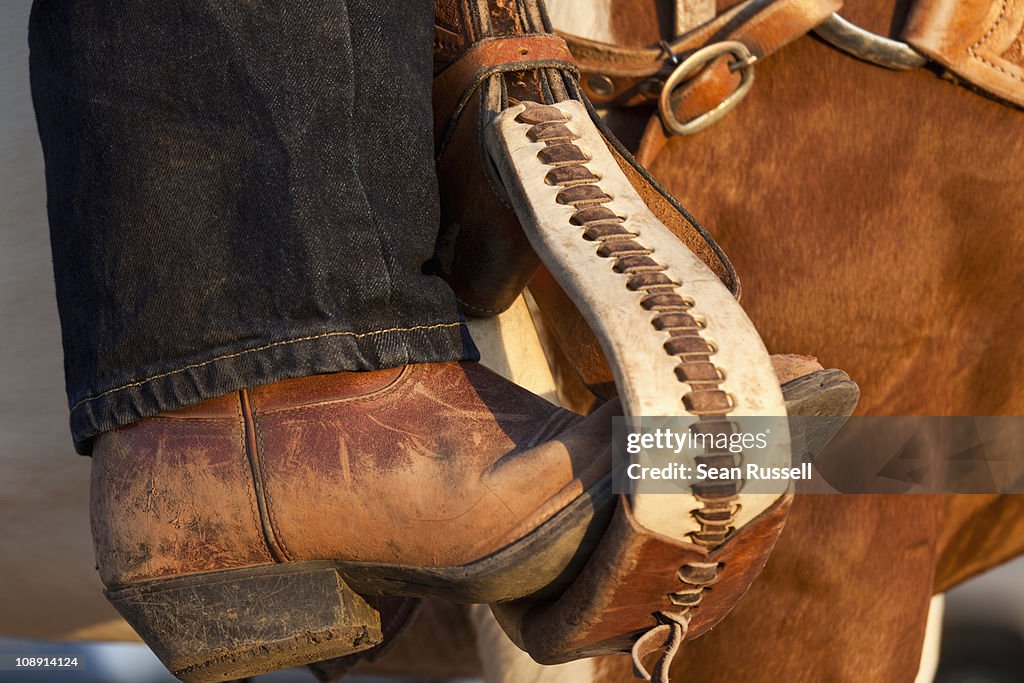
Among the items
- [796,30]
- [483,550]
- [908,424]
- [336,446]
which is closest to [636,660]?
[483,550]

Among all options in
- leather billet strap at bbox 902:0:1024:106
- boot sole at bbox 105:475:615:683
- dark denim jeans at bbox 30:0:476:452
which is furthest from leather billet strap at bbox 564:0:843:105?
boot sole at bbox 105:475:615:683

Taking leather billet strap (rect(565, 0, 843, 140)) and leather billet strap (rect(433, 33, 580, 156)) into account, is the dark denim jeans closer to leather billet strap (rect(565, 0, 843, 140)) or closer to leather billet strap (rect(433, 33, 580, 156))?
leather billet strap (rect(433, 33, 580, 156))

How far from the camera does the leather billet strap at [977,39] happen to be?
1229 millimetres

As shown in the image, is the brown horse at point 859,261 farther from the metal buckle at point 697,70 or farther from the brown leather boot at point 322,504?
the brown leather boot at point 322,504

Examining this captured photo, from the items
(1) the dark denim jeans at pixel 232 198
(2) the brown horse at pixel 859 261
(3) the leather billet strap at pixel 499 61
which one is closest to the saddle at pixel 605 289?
(3) the leather billet strap at pixel 499 61

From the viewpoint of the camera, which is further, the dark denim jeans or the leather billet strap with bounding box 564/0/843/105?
the leather billet strap with bounding box 564/0/843/105

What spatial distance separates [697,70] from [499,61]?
0.30 meters

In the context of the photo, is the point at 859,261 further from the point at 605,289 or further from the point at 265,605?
the point at 265,605

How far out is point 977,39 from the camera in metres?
1.24

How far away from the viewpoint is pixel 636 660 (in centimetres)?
93

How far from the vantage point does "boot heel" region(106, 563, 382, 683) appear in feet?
3.17

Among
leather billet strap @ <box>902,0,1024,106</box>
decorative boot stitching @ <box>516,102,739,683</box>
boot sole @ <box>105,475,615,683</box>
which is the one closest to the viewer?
decorative boot stitching @ <box>516,102,739,683</box>

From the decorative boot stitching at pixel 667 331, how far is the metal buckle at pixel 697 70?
10.8 inches

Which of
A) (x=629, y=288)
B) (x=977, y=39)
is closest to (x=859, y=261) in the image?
(x=977, y=39)
